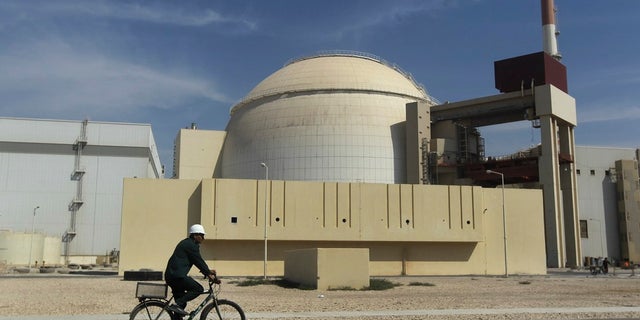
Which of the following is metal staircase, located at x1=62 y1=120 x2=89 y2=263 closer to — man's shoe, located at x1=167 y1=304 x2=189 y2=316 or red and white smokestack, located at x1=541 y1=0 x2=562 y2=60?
red and white smokestack, located at x1=541 y1=0 x2=562 y2=60

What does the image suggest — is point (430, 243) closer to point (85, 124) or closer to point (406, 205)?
point (406, 205)

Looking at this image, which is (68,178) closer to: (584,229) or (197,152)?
(197,152)

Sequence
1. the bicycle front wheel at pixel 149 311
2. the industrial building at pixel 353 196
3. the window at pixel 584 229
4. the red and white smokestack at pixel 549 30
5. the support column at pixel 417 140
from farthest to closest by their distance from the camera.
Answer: the window at pixel 584 229
the red and white smokestack at pixel 549 30
the support column at pixel 417 140
the industrial building at pixel 353 196
the bicycle front wheel at pixel 149 311

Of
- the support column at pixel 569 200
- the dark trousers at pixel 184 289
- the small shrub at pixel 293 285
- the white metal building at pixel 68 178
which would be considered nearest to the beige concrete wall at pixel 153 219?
the small shrub at pixel 293 285

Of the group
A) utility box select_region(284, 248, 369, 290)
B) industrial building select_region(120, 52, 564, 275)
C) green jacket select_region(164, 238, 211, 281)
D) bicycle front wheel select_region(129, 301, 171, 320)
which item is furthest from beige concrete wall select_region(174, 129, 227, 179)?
green jacket select_region(164, 238, 211, 281)

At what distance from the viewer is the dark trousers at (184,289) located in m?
11.8

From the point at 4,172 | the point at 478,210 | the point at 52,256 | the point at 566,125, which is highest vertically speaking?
the point at 566,125

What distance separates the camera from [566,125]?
72750mm

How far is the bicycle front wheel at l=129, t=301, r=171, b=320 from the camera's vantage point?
39.1 ft

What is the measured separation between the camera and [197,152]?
80.1 meters

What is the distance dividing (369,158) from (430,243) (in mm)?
19823

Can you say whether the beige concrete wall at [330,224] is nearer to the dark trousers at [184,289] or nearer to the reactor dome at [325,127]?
the reactor dome at [325,127]

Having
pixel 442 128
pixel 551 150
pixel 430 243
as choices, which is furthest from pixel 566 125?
pixel 430 243

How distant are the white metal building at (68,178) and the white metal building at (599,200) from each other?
60092mm
